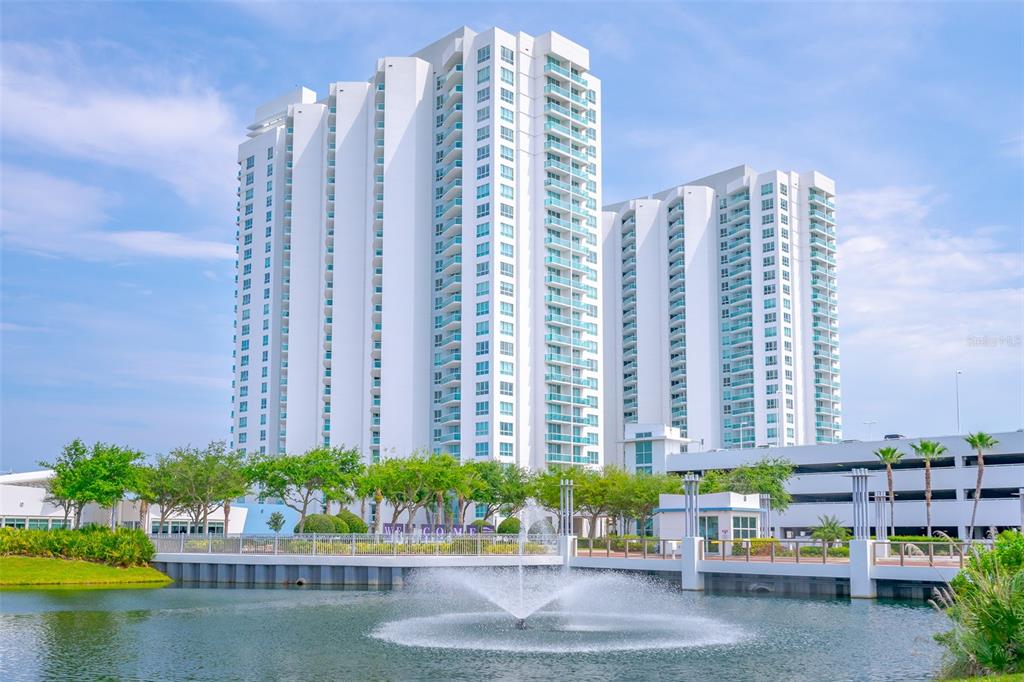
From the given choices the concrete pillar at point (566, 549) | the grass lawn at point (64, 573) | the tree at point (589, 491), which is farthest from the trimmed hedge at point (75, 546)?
the tree at point (589, 491)

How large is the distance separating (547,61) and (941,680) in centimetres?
11190

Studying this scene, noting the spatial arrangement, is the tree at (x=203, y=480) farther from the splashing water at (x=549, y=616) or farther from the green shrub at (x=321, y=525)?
the splashing water at (x=549, y=616)

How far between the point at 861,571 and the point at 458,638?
78.2 feet

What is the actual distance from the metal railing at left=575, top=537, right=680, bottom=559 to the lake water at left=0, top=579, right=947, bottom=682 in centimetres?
703

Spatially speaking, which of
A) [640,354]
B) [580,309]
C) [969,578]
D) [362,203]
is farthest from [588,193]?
[969,578]

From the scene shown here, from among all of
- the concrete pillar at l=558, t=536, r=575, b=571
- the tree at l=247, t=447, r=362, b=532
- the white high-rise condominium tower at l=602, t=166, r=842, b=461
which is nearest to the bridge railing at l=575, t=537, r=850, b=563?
the concrete pillar at l=558, t=536, r=575, b=571

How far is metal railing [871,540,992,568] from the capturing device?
165 feet

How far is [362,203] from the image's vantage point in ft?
443

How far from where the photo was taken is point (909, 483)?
108250 mm

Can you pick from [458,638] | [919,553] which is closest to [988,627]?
[458,638]

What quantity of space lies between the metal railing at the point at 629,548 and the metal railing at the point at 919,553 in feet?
41.8

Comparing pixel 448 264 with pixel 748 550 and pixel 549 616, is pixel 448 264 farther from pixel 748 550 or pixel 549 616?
pixel 549 616

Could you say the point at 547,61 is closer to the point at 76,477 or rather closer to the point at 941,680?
the point at 76,477

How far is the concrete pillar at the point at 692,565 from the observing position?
192 ft
